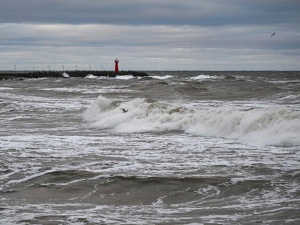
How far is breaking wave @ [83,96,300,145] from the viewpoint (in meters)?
13.3

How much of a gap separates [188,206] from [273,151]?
4.53 m

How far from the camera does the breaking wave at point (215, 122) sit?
43.8 feet

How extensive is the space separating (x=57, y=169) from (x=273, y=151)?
4.59 metres

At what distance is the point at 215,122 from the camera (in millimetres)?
15703

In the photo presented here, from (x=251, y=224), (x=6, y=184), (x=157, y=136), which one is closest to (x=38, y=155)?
(x=6, y=184)

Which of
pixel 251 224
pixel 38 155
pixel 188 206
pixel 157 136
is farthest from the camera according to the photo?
pixel 157 136

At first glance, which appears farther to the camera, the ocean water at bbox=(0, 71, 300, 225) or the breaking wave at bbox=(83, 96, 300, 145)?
the breaking wave at bbox=(83, 96, 300, 145)

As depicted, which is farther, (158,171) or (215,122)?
(215,122)

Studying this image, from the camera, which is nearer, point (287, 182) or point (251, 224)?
point (251, 224)

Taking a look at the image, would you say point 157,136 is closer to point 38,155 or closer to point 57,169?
point 38,155

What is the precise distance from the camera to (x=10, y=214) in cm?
650

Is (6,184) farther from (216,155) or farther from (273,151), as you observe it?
(273,151)

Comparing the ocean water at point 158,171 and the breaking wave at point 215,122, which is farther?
the breaking wave at point 215,122

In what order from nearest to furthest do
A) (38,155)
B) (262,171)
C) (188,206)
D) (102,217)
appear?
(102,217) < (188,206) < (262,171) < (38,155)
